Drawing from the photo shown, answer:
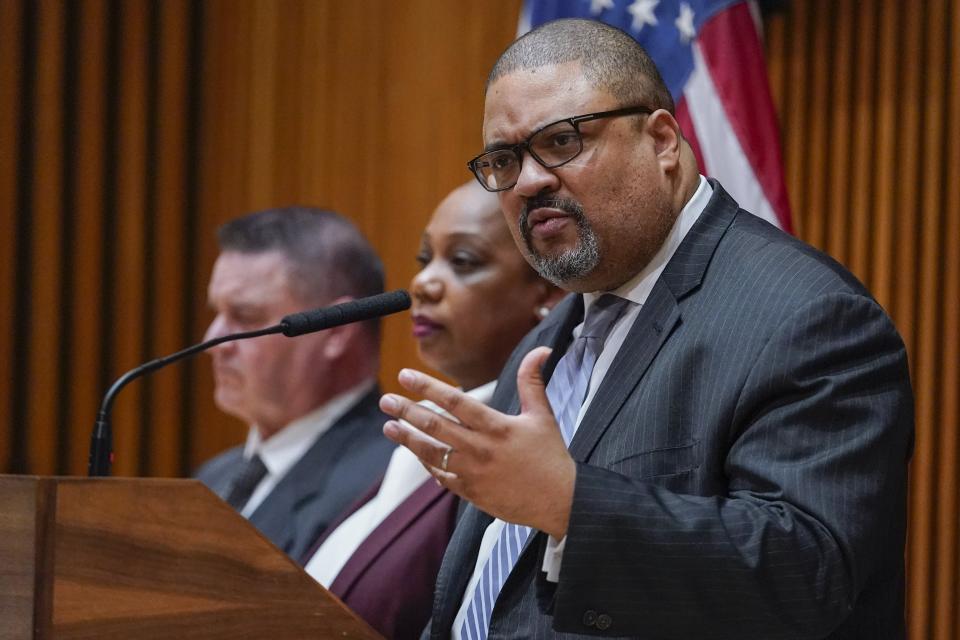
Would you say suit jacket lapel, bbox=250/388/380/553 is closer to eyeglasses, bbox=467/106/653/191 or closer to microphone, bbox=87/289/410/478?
microphone, bbox=87/289/410/478

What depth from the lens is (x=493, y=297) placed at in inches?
103

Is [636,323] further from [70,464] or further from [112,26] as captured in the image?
[112,26]

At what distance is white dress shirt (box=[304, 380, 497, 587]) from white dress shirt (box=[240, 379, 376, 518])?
→ 1.77ft

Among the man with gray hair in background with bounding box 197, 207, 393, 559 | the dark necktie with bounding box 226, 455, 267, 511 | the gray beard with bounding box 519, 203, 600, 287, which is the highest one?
the gray beard with bounding box 519, 203, 600, 287

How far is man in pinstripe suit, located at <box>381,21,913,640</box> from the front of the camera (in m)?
1.33

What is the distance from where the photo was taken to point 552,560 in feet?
4.58

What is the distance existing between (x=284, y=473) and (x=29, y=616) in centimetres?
198

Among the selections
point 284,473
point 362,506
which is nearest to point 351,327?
point 284,473

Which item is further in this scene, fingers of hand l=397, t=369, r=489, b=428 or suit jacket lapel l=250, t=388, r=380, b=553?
suit jacket lapel l=250, t=388, r=380, b=553

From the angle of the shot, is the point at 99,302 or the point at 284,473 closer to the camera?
the point at 284,473

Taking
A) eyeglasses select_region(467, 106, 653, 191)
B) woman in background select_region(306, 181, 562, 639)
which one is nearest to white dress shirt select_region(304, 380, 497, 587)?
woman in background select_region(306, 181, 562, 639)

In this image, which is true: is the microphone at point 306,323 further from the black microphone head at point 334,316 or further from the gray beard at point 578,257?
the gray beard at point 578,257

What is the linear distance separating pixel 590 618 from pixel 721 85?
6.64 feet

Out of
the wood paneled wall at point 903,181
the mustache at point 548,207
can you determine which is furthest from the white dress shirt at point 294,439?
the mustache at point 548,207
